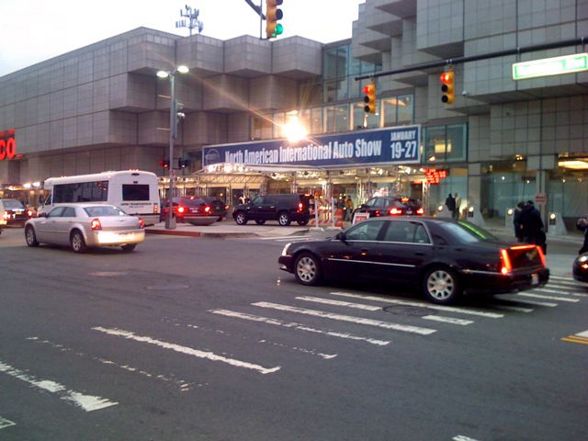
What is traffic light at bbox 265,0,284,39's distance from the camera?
48.2 feet

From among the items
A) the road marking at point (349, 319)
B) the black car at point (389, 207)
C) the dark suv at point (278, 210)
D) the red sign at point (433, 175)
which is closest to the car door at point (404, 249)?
the road marking at point (349, 319)

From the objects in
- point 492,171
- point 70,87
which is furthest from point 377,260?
point 70,87

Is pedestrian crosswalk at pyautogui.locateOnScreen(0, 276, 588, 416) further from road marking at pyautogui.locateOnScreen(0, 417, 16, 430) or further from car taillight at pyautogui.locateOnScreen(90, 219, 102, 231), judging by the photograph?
car taillight at pyautogui.locateOnScreen(90, 219, 102, 231)

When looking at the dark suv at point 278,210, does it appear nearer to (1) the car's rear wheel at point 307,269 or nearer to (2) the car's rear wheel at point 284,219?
(2) the car's rear wheel at point 284,219

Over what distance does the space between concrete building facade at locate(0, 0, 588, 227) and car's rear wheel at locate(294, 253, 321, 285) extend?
Result: 12.8m

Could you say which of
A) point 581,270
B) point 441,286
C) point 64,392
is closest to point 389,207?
point 581,270

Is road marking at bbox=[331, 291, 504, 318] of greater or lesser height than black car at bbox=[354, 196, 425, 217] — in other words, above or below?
below

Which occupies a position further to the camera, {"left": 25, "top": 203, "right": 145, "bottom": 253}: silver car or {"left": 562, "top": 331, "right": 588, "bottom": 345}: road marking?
{"left": 25, "top": 203, "right": 145, "bottom": 253}: silver car

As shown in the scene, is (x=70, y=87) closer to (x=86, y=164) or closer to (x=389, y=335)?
(x=86, y=164)

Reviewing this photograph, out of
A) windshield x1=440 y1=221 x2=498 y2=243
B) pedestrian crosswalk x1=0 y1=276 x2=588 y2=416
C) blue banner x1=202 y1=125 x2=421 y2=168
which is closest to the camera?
pedestrian crosswalk x1=0 y1=276 x2=588 y2=416

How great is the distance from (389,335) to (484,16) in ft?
89.1

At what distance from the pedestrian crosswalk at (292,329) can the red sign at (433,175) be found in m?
24.8

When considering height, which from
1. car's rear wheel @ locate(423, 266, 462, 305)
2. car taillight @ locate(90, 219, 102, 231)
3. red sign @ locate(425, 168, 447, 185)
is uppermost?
red sign @ locate(425, 168, 447, 185)

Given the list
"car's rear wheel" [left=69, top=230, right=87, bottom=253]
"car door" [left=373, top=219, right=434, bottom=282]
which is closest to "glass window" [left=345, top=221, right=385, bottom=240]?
"car door" [left=373, top=219, right=434, bottom=282]
